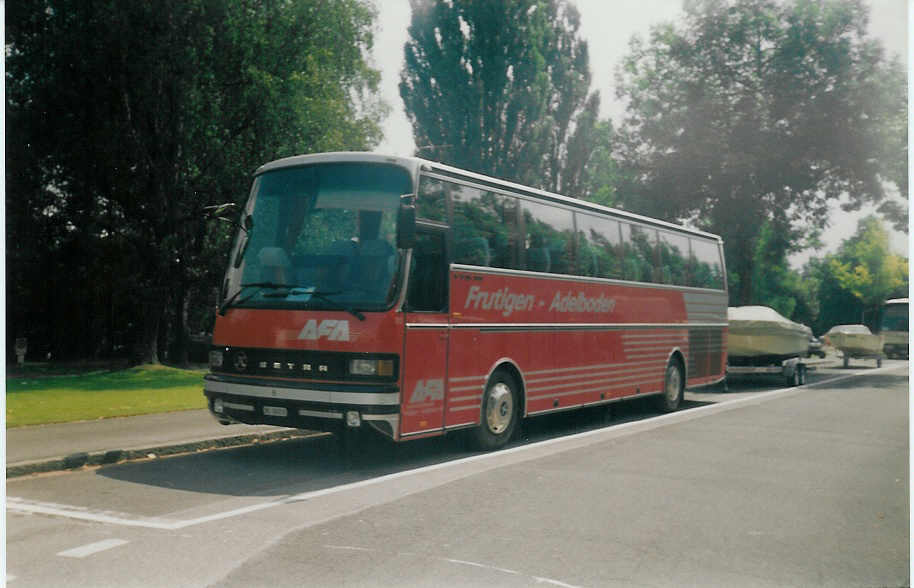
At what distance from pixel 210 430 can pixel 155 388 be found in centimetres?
745

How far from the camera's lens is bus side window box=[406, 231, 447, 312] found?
9.12 m

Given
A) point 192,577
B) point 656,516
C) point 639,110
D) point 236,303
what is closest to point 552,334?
point 236,303

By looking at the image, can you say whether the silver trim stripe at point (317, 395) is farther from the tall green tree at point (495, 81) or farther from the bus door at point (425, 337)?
the tall green tree at point (495, 81)

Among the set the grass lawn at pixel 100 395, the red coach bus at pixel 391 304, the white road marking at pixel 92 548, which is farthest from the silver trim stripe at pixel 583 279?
the grass lawn at pixel 100 395

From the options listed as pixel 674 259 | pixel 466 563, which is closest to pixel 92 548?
pixel 466 563

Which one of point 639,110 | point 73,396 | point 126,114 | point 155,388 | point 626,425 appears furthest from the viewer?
point 639,110

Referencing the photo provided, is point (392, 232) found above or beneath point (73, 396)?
above

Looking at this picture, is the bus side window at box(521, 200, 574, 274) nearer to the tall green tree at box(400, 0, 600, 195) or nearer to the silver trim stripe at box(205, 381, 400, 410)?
the silver trim stripe at box(205, 381, 400, 410)

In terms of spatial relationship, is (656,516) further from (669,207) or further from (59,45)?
(669,207)

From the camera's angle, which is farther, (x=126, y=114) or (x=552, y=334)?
(x=126, y=114)

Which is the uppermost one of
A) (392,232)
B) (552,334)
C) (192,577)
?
(392,232)

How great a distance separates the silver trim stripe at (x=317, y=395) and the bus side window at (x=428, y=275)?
975 millimetres

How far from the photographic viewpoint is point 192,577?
5055 mm

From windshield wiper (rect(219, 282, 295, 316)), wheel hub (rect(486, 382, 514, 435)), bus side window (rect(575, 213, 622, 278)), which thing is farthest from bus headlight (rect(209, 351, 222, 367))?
bus side window (rect(575, 213, 622, 278))
